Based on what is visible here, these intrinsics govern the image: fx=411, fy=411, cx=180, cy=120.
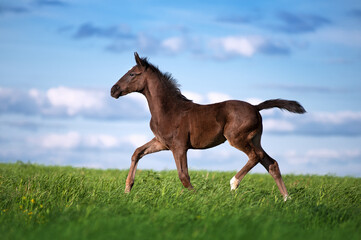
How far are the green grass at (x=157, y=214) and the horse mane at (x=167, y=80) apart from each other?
2022 mm

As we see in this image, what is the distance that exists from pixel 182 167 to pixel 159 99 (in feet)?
5.16


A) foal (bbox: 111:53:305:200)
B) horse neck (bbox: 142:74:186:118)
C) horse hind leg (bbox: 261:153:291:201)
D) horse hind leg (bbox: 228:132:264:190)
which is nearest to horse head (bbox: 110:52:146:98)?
foal (bbox: 111:53:305:200)

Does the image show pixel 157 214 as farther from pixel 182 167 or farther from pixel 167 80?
pixel 167 80

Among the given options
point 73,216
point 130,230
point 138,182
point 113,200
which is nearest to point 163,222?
point 130,230

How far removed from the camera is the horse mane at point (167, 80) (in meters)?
9.02

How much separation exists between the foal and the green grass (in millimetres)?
699

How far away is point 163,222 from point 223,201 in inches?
78.3

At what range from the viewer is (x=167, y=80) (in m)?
9.05

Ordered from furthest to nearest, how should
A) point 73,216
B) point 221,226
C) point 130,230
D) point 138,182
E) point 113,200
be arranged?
point 138,182 < point 113,200 < point 73,216 < point 221,226 < point 130,230

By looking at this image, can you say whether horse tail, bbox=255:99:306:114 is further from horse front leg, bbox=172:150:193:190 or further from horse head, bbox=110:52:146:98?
horse head, bbox=110:52:146:98

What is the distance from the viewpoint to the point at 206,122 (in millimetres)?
8586

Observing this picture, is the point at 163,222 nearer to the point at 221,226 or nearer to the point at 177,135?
the point at 221,226

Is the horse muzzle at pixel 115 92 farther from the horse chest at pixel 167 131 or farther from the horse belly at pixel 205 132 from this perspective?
the horse belly at pixel 205 132

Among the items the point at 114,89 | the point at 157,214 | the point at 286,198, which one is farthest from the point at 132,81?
the point at 286,198
